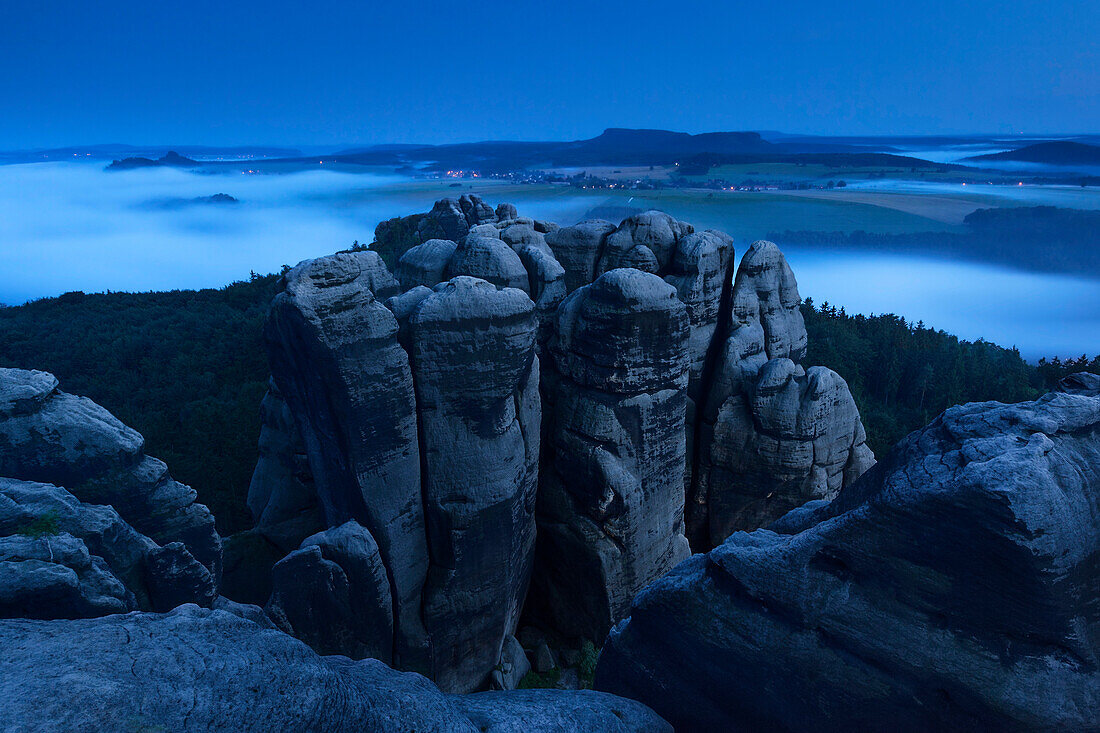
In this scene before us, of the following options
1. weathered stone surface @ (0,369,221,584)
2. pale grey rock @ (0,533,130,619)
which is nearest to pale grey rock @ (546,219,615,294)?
weathered stone surface @ (0,369,221,584)

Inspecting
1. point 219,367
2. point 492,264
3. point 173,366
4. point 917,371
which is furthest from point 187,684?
point 917,371

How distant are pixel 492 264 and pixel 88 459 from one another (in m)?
10.9

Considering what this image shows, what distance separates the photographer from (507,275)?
17859 mm

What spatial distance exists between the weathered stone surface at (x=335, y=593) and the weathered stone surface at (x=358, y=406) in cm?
56

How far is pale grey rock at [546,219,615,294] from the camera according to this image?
21688mm

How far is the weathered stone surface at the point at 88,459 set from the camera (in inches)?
442

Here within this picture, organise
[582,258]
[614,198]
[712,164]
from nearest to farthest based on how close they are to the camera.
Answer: [582,258], [614,198], [712,164]

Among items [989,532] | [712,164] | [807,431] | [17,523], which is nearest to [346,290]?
[17,523]

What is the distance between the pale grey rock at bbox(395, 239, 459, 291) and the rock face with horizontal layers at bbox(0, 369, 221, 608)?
9.34 m

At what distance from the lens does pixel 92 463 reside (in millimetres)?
11805

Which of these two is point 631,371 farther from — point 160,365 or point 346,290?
point 160,365

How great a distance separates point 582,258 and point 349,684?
17.7 meters

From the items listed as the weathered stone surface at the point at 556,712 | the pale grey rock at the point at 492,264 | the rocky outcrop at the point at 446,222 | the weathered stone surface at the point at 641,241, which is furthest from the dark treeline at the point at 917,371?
the rocky outcrop at the point at 446,222

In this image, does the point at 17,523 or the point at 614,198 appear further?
the point at 614,198
